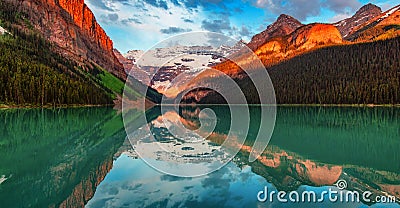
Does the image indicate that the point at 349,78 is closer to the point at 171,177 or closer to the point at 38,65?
the point at 38,65

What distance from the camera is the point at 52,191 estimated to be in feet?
38.8

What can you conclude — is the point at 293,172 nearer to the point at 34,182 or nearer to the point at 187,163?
the point at 187,163

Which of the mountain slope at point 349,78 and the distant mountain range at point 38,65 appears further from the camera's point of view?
the mountain slope at point 349,78

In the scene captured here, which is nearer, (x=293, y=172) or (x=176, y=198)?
(x=176, y=198)

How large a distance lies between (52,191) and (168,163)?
24.2ft

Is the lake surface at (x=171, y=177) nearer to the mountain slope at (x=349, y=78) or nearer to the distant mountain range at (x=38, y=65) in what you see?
the distant mountain range at (x=38, y=65)

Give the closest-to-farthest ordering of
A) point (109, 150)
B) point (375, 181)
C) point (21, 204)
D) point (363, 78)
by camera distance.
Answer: point (21, 204) < point (375, 181) < point (109, 150) < point (363, 78)

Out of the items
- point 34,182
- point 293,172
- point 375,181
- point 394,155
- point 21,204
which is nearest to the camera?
point 21,204

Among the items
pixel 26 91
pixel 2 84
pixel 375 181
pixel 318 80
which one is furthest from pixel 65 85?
pixel 318 80

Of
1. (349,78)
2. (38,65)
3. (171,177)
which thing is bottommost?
(171,177)

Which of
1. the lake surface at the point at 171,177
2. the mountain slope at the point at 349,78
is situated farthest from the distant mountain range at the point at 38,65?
the lake surface at the point at 171,177

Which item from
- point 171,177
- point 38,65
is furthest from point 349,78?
point 171,177

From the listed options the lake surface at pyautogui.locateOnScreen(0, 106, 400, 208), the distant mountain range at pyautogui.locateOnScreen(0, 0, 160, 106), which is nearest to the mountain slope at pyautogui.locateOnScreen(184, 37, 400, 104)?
the distant mountain range at pyautogui.locateOnScreen(0, 0, 160, 106)

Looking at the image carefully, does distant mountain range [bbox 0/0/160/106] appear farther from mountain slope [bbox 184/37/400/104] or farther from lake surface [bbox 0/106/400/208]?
lake surface [bbox 0/106/400/208]
